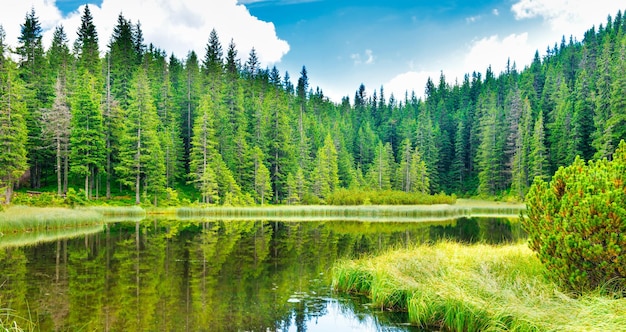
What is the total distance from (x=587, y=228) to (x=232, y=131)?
65182mm

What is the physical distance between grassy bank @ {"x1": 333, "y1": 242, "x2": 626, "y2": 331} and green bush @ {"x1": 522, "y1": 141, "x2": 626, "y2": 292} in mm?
616

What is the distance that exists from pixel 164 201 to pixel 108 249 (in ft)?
115

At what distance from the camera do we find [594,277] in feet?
31.2

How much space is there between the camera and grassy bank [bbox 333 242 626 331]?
768 cm

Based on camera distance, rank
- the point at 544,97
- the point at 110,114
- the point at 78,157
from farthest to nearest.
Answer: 1. the point at 544,97
2. the point at 110,114
3. the point at 78,157

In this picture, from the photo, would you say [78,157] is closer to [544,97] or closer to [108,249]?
[108,249]

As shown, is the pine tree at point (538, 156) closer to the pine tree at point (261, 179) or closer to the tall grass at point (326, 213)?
the tall grass at point (326, 213)

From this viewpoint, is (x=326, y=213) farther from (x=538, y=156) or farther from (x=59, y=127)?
(x=538, y=156)

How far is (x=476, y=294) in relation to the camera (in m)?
9.79

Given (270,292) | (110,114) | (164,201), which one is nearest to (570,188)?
(270,292)

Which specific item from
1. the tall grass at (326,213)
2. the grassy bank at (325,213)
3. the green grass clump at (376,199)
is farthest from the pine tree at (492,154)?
the tall grass at (326,213)

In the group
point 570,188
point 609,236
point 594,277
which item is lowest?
point 594,277

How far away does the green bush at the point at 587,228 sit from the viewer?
895cm

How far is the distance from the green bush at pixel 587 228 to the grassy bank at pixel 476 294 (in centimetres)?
62
